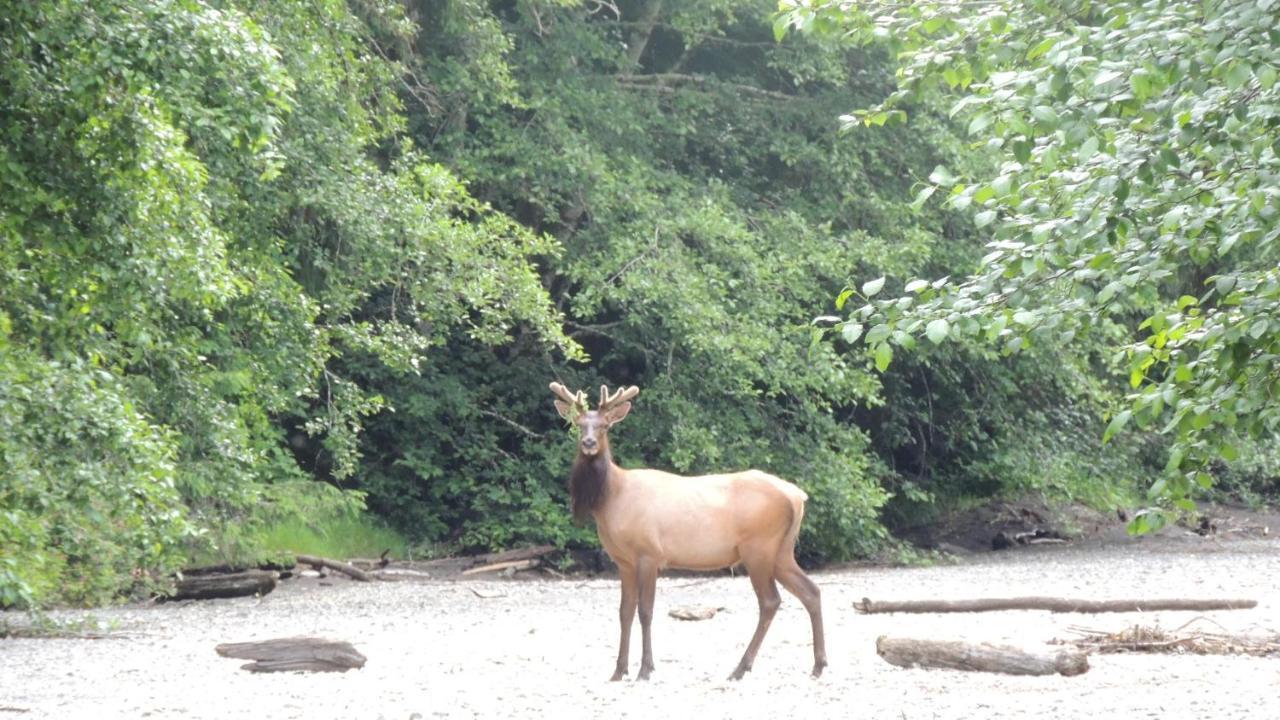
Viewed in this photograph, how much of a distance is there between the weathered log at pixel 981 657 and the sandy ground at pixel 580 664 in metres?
0.10

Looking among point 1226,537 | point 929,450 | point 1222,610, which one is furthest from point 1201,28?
point 1226,537

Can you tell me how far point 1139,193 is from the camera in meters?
5.60

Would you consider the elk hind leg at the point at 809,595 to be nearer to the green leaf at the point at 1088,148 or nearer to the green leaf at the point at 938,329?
the green leaf at the point at 938,329

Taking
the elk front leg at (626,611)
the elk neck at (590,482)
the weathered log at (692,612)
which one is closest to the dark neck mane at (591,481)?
the elk neck at (590,482)

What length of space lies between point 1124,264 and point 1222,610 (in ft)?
28.8

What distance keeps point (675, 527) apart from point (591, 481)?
→ 2.03 ft

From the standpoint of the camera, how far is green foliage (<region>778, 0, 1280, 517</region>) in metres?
4.91

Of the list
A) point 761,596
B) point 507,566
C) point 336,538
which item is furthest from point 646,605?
point 336,538

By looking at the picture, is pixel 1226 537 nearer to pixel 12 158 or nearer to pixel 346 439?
pixel 346 439

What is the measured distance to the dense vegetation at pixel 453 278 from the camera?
966 centimetres

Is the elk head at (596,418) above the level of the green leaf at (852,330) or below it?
below

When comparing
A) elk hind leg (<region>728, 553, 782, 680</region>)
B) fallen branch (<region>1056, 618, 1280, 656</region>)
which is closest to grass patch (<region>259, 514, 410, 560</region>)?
elk hind leg (<region>728, 553, 782, 680</region>)

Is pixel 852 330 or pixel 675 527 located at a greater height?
pixel 852 330

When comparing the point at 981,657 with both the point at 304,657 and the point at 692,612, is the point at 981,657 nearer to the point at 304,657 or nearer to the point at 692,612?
the point at 304,657
